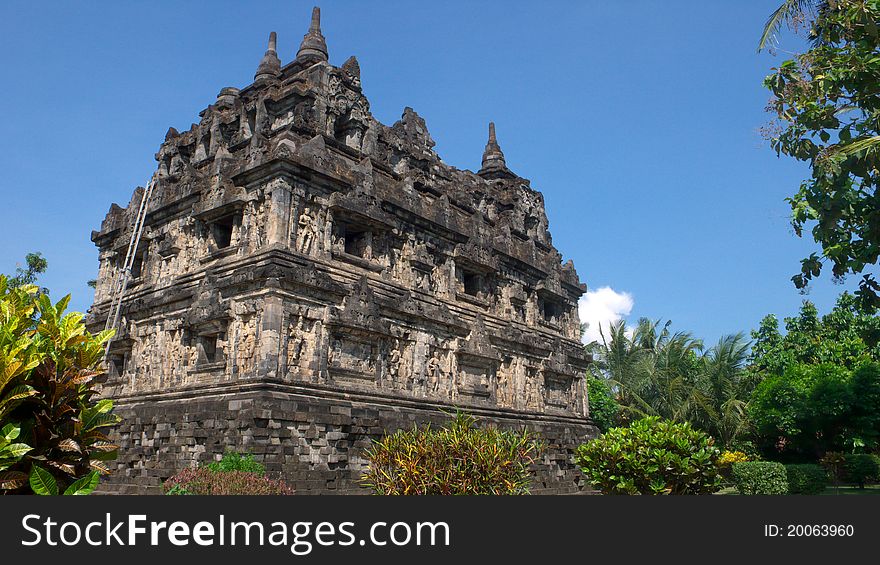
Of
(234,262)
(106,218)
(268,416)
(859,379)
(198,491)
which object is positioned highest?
(106,218)

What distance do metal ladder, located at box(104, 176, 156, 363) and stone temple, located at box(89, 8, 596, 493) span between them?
0.25 m

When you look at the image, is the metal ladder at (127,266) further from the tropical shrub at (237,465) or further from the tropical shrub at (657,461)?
the tropical shrub at (657,461)

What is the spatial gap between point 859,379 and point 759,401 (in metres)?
3.46

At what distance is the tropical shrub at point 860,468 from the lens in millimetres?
20891

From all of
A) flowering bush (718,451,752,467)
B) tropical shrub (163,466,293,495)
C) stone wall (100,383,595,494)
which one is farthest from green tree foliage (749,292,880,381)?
tropical shrub (163,466,293,495)

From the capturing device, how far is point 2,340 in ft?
20.4

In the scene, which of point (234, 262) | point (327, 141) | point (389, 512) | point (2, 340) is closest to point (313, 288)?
point (234, 262)

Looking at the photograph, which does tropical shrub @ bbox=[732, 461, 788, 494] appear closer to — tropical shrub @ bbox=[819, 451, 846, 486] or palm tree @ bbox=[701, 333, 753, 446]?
tropical shrub @ bbox=[819, 451, 846, 486]

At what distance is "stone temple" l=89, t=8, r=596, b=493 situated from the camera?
1452 centimetres

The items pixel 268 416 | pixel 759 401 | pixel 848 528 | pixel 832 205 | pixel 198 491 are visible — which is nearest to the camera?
pixel 848 528

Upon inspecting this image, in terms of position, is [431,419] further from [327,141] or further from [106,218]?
[106,218]

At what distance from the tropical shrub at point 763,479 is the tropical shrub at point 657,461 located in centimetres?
731

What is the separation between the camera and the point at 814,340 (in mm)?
33562

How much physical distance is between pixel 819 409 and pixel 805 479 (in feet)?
12.5
